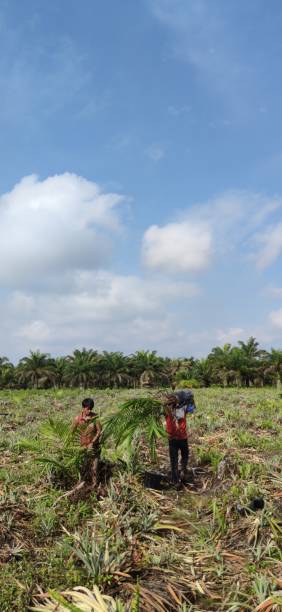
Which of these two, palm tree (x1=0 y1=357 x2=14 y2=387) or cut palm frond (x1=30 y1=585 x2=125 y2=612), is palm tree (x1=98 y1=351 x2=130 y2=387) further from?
cut palm frond (x1=30 y1=585 x2=125 y2=612)

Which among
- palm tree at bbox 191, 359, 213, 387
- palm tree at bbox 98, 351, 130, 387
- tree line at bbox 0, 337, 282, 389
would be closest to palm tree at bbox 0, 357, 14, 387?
tree line at bbox 0, 337, 282, 389

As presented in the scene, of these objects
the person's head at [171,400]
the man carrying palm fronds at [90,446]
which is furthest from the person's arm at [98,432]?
the person's head at [171,400]

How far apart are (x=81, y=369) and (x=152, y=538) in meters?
57.2

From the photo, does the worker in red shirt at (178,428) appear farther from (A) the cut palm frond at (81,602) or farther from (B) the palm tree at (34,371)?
(B) the palm tree at (34,371)

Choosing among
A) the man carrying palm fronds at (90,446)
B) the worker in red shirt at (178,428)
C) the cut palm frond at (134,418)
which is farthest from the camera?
the worker in red shirt at (178,428)

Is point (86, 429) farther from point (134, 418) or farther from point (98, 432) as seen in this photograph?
point (134, 418)

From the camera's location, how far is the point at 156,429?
7.00 m

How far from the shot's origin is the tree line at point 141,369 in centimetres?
5978

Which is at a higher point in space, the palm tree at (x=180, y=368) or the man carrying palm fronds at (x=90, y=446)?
the palm tree at (x=180, y=368)

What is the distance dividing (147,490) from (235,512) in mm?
1484

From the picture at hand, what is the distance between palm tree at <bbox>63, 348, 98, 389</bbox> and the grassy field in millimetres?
53684

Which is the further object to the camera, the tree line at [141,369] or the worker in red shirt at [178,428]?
the tree line at [141,369]

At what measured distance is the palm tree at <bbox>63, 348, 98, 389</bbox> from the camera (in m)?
63.0

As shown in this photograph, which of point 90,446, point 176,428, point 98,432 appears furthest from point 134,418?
point 176,428
